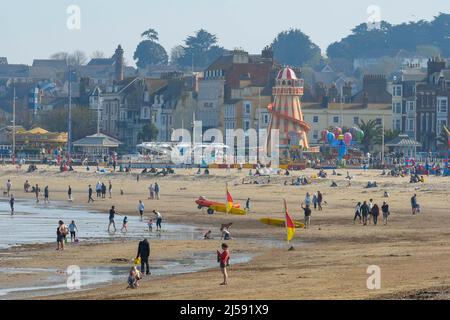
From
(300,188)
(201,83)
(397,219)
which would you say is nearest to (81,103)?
(201,83)

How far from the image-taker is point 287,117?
376 ft

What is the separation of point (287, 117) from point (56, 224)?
5664cm

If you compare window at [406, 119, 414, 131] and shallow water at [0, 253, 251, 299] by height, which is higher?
window at [406, 119, 414, 131]

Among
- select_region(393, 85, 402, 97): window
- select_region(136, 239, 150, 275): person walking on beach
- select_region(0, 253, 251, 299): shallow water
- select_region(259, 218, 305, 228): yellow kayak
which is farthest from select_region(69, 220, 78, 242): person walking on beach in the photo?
select_region(393, 85, 402, 97): window

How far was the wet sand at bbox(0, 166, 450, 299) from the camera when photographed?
33.6 meters

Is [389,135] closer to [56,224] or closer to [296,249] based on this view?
[56,224]

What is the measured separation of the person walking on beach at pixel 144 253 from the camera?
38094 millimetres

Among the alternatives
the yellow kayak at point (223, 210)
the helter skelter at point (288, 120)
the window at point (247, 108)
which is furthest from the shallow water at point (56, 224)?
the window at point (247, 108)

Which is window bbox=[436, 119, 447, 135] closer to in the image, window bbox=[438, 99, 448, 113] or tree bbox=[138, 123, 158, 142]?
window bbox=[438, 99, 448, 113]

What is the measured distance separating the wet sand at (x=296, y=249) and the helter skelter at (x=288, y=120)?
27634 mm

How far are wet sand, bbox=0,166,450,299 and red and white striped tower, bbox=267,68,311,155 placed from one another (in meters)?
28.1

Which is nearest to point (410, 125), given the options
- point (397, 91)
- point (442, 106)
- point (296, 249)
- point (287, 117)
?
point (397, 91)

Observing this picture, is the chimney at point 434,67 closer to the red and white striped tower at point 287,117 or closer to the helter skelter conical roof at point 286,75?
the red and white striped tower at point 287,117

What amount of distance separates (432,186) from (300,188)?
844 cm
